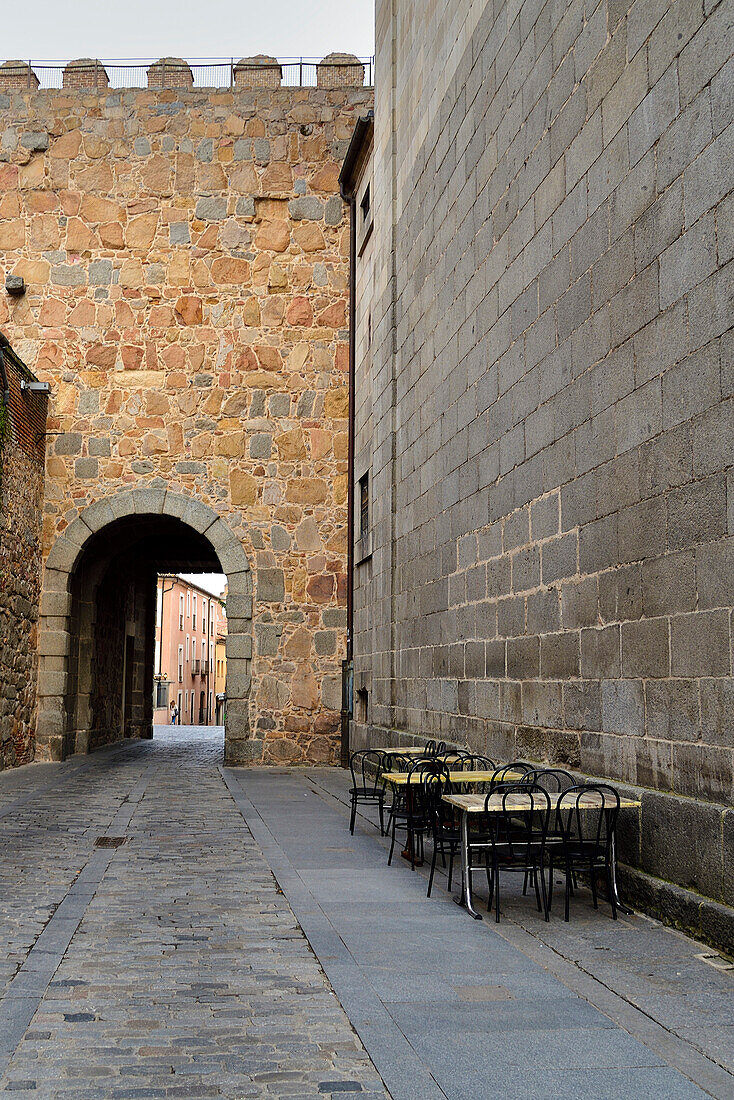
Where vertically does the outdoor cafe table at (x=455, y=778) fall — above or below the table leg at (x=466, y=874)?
above

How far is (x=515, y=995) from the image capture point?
12.8ft

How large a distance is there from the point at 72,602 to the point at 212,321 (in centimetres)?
467

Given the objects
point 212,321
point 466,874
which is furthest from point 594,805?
point 212,321

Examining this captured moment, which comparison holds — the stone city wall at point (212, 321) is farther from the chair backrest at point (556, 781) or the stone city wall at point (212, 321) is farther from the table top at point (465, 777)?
the chair backrest at point (556, 781)

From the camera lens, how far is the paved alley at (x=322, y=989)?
10.2 feet

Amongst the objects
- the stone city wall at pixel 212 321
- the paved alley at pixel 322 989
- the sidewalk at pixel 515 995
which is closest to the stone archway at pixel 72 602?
the stone city wall at pixel 212 321

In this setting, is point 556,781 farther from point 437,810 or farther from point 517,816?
Answer: point 517,816

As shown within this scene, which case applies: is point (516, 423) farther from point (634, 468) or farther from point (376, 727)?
point (376, 727)

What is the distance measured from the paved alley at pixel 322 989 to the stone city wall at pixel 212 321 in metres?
7.89

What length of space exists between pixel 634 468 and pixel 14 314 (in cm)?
1215

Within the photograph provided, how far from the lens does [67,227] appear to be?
50.8 ft

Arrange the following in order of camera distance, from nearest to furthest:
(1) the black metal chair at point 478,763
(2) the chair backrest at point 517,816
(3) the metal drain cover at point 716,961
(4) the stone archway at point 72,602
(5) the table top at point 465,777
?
(3) the metal drain cover at point 716,961, (2) the chair backrest at point 517,816, (5) the table top at point 465,777, (1) the black metal chair at point 478,763, (4) the stone archway at point 72,602

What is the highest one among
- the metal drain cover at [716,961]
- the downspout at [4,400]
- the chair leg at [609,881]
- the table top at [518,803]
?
the downspout at [4,400]

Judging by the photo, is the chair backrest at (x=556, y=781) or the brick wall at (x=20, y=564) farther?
the brick wall at (x=20, y=564)
